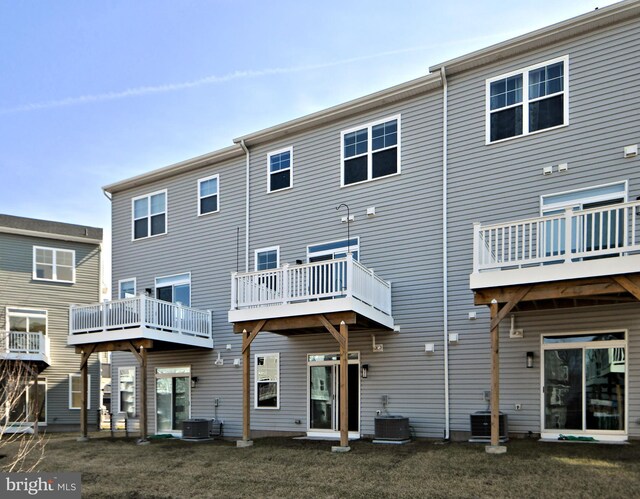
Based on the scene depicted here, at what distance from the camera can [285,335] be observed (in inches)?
631

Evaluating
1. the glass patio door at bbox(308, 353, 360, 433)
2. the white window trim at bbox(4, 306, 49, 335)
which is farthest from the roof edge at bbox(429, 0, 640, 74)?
the white window trim at bbox(4, 306, 49, 335)

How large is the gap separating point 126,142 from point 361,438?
1183cm

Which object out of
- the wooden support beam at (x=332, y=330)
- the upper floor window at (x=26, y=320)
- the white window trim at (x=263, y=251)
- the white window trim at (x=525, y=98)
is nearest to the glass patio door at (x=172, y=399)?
the white window trim at (x=263, y=251)

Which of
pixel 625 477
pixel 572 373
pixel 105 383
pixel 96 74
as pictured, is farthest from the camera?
pixel 105 383

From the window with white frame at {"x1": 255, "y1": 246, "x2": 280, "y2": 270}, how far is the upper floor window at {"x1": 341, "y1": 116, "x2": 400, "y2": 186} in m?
2.74

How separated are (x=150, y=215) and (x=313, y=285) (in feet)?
28.9

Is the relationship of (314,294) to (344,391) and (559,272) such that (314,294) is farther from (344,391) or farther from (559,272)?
(559,272)

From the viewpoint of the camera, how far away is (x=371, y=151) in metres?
15.2

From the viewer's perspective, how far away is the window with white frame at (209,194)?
1842 cm

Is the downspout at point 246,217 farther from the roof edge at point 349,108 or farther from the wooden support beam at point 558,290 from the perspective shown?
the wooden support beam at point 558,290

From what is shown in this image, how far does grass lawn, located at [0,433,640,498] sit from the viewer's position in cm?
866

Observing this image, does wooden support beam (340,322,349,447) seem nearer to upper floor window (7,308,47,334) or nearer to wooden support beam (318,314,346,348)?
wooden support beam (318,314,346,348)

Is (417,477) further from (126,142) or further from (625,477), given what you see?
(126,142)

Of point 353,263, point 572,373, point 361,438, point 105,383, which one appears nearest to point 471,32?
point 353,263
